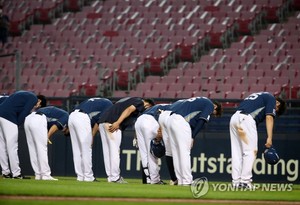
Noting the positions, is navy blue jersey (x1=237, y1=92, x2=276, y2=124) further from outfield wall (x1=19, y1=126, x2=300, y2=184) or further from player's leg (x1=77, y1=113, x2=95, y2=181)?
outfield wall (x1=19, y1=126, x2=300, y2=184)

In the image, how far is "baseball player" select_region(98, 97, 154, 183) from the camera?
1543 cm

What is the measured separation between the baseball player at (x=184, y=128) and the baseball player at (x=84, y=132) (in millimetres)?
1952

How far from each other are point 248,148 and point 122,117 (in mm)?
2421

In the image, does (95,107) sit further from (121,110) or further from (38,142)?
(38,142)

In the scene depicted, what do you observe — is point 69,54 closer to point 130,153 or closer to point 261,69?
point 261,69

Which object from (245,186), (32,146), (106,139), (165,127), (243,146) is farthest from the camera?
(32,146)

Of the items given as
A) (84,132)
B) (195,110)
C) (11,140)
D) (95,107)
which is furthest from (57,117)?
(195,110)

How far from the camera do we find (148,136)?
51.8 feet

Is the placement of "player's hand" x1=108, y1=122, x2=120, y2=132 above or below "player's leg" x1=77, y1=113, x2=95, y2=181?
above

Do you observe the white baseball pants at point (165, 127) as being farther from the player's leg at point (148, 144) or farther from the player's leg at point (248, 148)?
the player's leg at point (248, 148)

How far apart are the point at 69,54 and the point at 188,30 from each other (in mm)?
4055

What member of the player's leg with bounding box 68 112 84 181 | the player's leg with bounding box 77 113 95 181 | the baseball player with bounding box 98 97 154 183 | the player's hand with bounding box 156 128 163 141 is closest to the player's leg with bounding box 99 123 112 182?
the baseball player with bounding box 98 97 154 183

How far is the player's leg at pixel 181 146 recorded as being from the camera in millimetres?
14055

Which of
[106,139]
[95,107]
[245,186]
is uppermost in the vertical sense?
[95,107]
